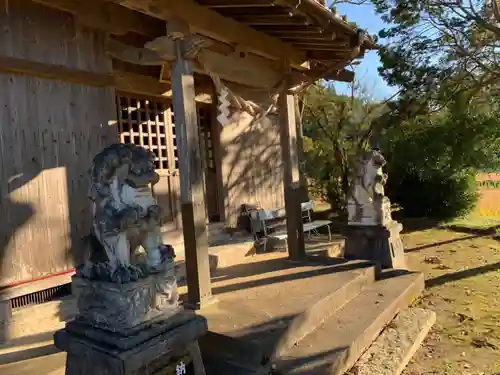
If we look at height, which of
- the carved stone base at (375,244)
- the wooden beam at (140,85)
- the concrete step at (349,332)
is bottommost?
the concrete step at (349,332)

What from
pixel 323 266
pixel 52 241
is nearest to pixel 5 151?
pixel 52 241

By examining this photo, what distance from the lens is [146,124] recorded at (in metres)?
6.70

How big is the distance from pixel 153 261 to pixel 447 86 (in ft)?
28.0

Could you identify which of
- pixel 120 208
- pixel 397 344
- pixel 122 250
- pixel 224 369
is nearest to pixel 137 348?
pixel 122 250

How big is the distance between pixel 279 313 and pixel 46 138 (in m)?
3.15

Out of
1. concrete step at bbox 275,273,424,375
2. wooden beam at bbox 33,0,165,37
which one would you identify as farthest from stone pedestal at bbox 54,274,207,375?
wooden beam at bbox 33,0,165,37

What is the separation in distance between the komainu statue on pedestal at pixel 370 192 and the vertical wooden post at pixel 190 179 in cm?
338

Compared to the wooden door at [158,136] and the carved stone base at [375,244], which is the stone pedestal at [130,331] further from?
the carved stone base at [375,244]

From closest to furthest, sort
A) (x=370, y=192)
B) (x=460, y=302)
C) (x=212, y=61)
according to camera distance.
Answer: (x=460, y=302), (x=212, y=61), (x=370, y=192)

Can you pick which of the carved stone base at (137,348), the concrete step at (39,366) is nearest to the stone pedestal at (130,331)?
the carved stone base at (137,348)

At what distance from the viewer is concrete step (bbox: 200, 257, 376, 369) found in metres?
3.59

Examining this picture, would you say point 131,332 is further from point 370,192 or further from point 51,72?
point 370,192

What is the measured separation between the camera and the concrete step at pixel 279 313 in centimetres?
359

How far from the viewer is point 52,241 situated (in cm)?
474
